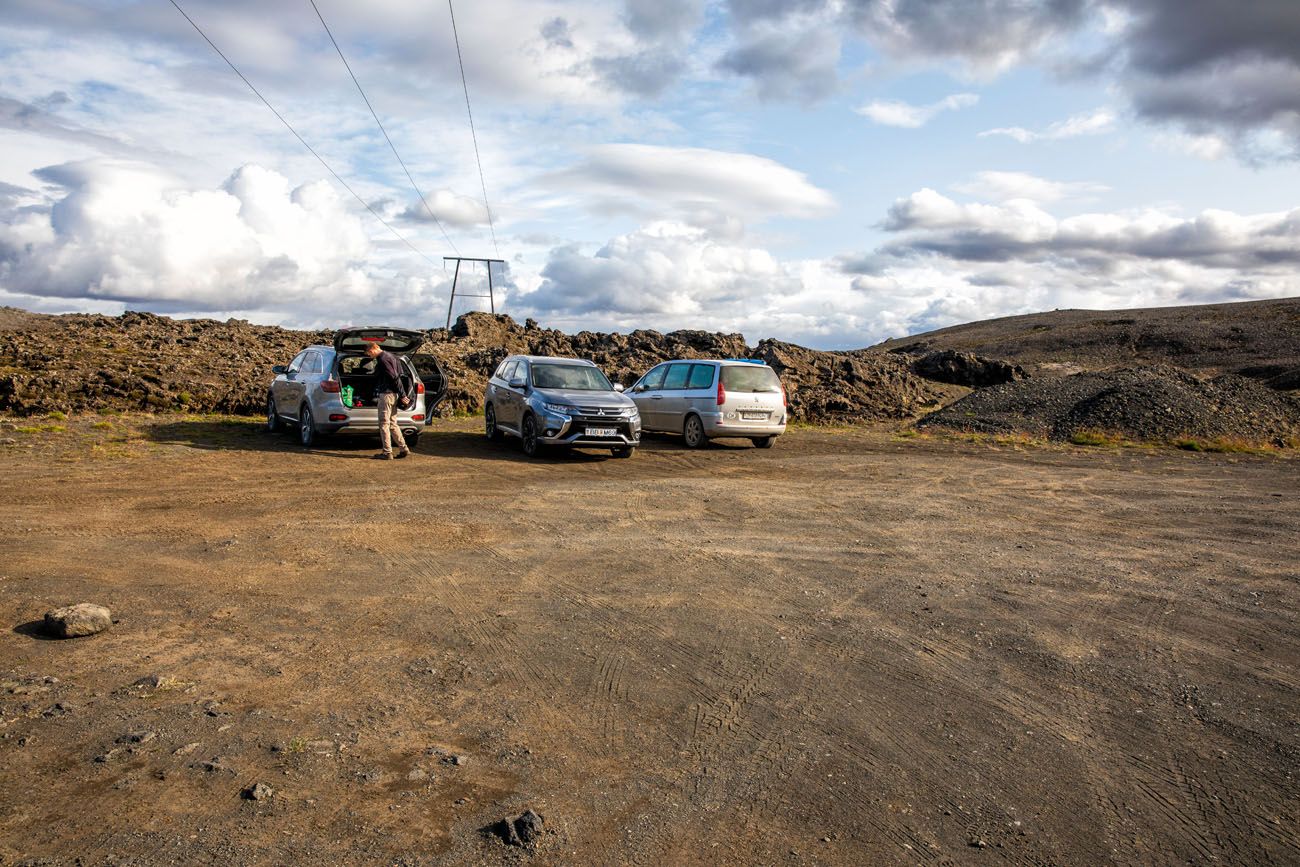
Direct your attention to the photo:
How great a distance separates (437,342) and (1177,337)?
50162mm

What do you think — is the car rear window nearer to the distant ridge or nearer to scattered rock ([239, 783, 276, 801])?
scattered rock ([239, 783, 276, 801])

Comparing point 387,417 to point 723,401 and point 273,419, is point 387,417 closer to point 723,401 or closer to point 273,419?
point 273,419

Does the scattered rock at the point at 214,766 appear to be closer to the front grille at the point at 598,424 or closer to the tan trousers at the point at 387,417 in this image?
the tan trousers at the point at 387,417

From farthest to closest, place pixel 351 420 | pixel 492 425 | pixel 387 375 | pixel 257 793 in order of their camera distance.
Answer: pixel 492 425 < pixel 351 420 < pixel 387 375 < pixel 257 793

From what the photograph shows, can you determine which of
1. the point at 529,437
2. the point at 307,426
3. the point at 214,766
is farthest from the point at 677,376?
the point at 214,766

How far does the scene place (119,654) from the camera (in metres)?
5.48

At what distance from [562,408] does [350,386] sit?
3703 millimetres

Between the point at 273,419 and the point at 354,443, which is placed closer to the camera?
the point at 354,443

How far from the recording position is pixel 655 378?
64.2ft

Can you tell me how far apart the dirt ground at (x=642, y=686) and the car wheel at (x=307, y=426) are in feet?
17.6

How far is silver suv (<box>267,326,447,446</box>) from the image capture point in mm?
15789

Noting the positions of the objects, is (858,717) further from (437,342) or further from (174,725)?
(437,342)

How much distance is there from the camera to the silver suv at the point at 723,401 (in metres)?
17.8

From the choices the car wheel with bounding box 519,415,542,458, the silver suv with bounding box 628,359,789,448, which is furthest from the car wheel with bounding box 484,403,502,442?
the silver suv with bounding box 628,359,789,448
